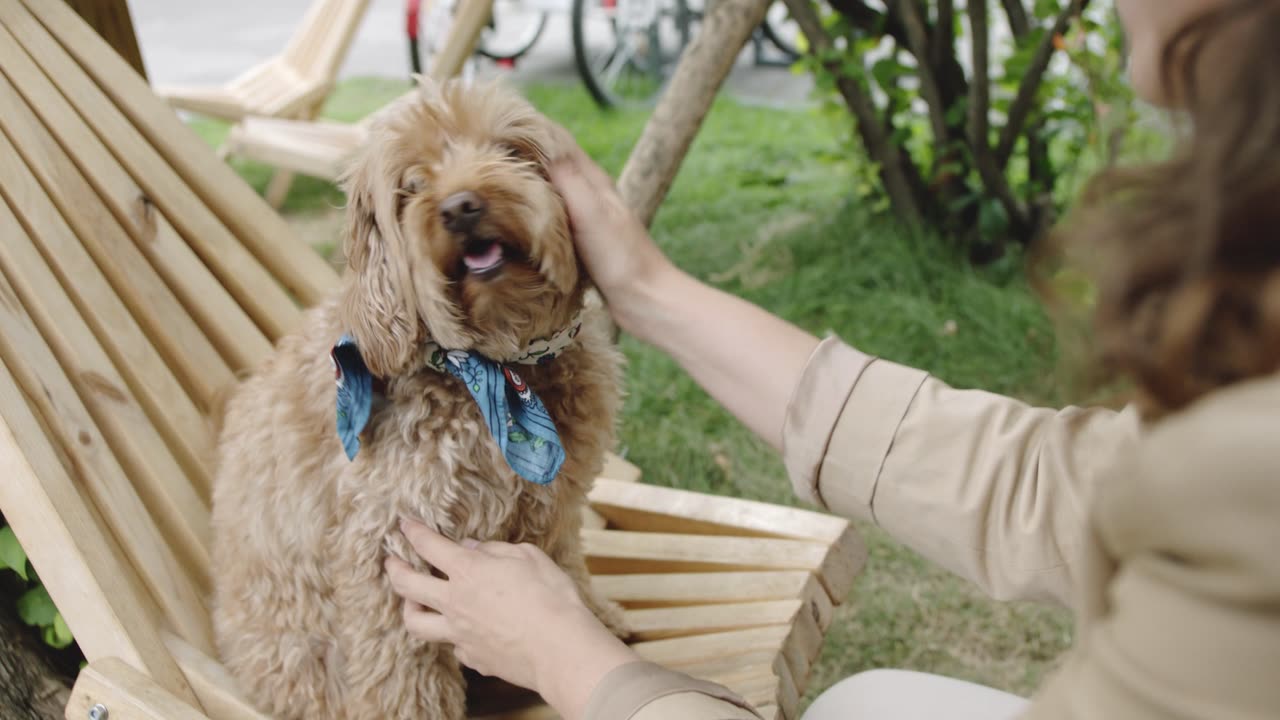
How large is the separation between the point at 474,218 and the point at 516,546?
0.47 metres

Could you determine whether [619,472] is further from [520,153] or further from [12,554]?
[12,554]

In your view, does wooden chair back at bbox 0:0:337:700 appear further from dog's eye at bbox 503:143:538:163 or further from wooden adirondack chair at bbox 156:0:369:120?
wooden adirondack chair at bbox 156:0:369:120

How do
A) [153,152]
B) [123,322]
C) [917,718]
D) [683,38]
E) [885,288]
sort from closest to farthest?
[917,718], [123,322], [153,152], [885,288], [683,38]

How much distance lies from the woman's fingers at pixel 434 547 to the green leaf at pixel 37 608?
0.93m

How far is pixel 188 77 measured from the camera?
26.5 ft

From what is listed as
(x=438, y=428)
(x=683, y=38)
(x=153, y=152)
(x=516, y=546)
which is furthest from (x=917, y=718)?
(x=683, y=38)

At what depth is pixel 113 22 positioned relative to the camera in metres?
2.43

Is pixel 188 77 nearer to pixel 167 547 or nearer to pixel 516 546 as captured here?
pixel 167 547

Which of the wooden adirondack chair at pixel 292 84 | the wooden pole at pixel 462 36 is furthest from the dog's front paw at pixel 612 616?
the wooden adirondack chair at pixel 292 84

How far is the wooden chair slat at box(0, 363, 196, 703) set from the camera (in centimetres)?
165

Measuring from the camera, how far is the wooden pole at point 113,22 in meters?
2.38

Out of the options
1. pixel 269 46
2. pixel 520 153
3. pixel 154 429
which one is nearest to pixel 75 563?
pixel 154 429

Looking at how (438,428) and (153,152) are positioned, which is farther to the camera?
(153,152)

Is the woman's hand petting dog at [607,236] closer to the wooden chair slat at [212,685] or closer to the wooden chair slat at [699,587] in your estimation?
the wooden chair slat at [699,587]
